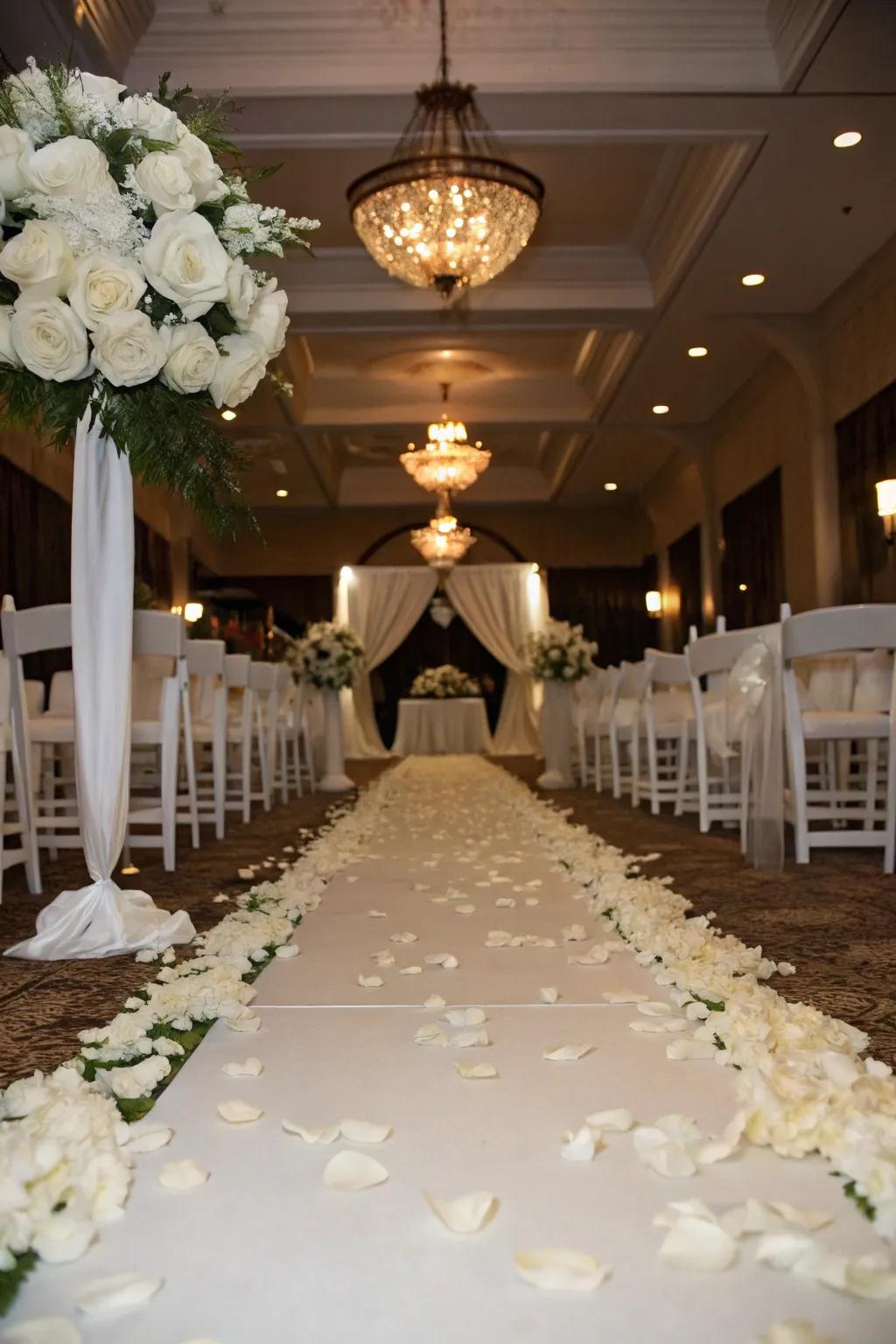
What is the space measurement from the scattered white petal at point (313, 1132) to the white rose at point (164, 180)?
188cm

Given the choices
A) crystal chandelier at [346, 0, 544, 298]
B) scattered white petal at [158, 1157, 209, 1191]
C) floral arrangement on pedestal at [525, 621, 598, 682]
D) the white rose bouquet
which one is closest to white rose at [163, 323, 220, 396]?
the white rose bouquet

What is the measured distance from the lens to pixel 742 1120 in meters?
1.30

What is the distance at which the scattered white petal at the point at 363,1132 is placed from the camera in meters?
1.34

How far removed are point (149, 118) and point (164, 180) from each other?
0.67ft

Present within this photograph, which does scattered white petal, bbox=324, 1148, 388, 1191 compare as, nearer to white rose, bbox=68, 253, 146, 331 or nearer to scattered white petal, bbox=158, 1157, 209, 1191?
scattered white petal, bbox=158, 1157, 209, 1191

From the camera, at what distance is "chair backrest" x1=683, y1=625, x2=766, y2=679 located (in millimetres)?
4680

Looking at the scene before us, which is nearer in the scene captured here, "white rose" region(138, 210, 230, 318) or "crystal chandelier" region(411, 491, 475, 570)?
"white rose" region(138, 210, 230, 318)

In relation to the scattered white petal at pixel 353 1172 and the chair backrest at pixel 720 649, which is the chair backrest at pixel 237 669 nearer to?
the chair backrest at pixel 720 649

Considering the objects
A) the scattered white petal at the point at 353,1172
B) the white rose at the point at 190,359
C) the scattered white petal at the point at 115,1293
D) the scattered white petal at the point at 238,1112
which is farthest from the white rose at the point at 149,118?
the scattered white petal at the point at 115,1293

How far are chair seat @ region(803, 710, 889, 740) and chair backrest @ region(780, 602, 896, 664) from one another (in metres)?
0.33

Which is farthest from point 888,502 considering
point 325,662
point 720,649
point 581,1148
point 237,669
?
point 581,1148

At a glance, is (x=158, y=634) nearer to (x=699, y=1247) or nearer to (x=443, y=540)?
(x=699, y=1247)

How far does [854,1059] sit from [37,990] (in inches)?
62.2

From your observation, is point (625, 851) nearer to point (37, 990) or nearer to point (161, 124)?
point (37, 990)
